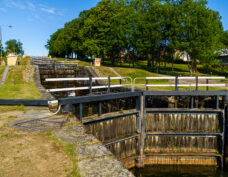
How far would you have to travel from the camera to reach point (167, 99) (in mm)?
15000

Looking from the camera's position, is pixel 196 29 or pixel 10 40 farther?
pixel 10 40

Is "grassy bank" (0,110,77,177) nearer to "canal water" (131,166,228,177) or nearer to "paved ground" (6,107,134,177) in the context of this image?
"paved ground" (6,107,134,177)

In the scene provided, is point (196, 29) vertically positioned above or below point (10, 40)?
below

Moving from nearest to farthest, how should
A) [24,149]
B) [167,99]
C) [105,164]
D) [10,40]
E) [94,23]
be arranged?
[105,164] < [24,149] < [167,99] < [94,23] < [10,40]

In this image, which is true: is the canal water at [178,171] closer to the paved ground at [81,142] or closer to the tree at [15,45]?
the paved ground at [81,142]


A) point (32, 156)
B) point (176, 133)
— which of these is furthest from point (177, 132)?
point (32, 156)

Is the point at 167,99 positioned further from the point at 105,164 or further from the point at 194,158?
the point at 105,164

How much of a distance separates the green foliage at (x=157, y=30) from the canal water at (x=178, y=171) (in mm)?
19234

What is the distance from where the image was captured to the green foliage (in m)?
28.8

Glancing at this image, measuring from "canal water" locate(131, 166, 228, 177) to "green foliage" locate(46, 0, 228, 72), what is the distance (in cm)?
1923

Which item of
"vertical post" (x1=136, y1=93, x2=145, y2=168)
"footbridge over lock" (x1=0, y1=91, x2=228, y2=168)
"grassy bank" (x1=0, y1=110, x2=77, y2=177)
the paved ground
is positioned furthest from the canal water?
"grassy bank" (x1=0, y1=110, x2=77, y2=177)

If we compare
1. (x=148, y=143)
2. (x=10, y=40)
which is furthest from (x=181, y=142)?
(x=10, y=40)

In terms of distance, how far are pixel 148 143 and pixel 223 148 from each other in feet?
16.8

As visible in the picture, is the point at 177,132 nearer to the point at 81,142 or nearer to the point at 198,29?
the point at 81,142
